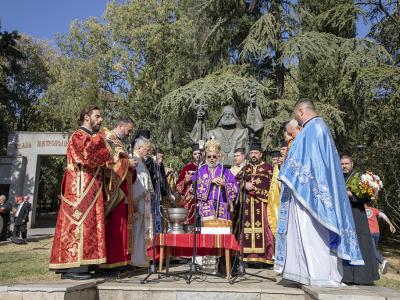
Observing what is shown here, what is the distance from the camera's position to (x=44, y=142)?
93.8 ft

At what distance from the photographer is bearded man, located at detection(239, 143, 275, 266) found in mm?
8547

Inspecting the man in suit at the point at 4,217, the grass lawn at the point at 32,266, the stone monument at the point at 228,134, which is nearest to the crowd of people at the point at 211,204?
the stone monument at the point at 228,134

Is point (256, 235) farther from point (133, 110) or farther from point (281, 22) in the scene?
point (133, 110)

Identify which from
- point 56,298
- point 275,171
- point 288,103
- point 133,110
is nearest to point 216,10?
point 288,103

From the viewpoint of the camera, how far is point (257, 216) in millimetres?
8766

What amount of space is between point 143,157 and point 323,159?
3379mm

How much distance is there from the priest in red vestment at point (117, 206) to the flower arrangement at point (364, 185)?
3050 mm

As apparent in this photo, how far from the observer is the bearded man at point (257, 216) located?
855 cm

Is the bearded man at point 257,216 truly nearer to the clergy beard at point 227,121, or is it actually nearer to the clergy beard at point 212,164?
the clergy beard at point 227,121

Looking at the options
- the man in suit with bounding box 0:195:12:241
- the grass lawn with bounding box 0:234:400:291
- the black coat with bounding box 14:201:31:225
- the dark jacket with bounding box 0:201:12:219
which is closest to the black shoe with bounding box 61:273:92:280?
the grass lawn with bounding box 0:234:400:291

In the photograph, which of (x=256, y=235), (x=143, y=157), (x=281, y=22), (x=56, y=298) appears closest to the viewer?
(x=56, y=298)

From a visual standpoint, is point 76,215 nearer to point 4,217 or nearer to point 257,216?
point 257,216

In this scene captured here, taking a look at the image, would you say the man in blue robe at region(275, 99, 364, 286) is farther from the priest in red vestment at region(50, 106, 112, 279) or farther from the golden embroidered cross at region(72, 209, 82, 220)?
the golden embroidered cross at region(72, 209, 82, 220)

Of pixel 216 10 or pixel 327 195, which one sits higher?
pixel 216 10
